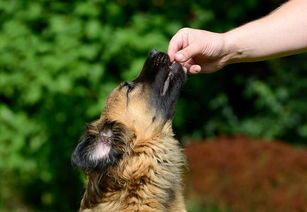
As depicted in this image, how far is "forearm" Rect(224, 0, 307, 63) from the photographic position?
536cm

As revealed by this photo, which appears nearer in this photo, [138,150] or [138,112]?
[138,150]

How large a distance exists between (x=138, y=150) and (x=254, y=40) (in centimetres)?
117

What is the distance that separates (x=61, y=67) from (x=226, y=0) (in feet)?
8.97

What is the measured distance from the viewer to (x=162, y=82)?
6.02 metres

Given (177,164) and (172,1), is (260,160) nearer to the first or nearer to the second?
(172,1)

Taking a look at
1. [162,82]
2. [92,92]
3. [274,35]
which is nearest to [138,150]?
[162,82]

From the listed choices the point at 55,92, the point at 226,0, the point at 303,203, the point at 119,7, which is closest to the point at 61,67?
the point at 55,92

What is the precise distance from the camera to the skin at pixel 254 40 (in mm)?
5367

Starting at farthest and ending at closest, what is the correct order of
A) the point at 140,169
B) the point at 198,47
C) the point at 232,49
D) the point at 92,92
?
the point at 92,92
the point at 140,169
the point at 232,49
the point at 198,47

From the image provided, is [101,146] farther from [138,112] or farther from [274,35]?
[274,35]

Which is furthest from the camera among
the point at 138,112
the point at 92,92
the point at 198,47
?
the point at 92,92

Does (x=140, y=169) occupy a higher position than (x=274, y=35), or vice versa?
(x=274, y=35)

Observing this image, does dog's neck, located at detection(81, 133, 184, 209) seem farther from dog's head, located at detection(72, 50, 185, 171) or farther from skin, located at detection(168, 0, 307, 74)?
skin, located at detection(168, 0, 307, 74)

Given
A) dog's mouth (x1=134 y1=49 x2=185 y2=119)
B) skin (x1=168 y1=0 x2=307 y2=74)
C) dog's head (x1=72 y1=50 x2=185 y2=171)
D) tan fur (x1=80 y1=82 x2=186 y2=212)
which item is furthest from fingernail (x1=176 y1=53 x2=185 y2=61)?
tan fur (x1=80 y1=82 x2=186 y2=212)
